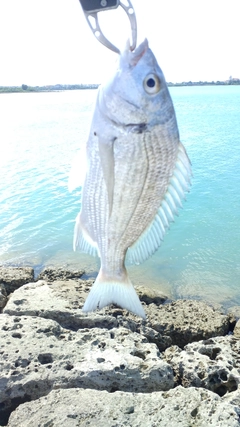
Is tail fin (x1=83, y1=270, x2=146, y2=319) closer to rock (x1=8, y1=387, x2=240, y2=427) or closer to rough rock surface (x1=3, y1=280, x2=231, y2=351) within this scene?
rock (x1=8, y1=387, x2=240, y2=427)

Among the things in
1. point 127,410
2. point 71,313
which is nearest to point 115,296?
point 127,410

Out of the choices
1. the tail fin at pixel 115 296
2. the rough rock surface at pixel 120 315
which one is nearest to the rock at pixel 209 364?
the rough rock surface at pixel 120 315

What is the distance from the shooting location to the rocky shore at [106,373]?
11.7 feet

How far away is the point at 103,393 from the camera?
3818mm

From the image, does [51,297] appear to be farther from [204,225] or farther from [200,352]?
[204,225]

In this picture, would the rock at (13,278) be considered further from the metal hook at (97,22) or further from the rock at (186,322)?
the metal hook at (97,22)

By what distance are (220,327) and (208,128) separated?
2569 cm

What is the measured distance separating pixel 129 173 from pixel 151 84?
1.69 ft

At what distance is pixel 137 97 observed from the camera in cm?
234

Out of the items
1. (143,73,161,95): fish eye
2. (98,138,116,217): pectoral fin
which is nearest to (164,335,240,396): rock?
(98,138,116,217): pectoral fin

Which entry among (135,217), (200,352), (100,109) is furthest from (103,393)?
(100,109)

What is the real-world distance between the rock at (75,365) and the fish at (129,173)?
170 cm

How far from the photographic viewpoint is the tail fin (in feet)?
8.89

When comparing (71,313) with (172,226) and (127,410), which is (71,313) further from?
(172,226)
